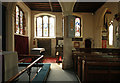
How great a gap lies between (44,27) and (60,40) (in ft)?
6.59

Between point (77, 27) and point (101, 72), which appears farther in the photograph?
point (77, 27)

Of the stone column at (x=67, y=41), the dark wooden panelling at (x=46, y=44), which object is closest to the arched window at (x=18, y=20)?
the dark wooden panelling at (x=46, y=44)

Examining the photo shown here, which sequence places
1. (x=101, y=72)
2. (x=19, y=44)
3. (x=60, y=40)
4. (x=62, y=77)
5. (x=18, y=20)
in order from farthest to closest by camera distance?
(x=60, y=40) → (x=18, y=20) → (x=19, y=44) → (x=62, y=77) → (x=101, y=72)

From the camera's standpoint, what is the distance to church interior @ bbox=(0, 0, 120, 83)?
2416 millimetres

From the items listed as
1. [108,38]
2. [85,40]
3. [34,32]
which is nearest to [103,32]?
[108,38]

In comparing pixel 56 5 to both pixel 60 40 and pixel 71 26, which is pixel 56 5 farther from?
pixel 71 26

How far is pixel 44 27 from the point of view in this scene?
32.7ft

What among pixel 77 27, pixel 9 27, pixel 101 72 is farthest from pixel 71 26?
pixel 77 27

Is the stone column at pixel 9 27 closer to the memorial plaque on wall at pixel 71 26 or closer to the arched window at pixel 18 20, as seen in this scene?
the arched window at pixel 18 20

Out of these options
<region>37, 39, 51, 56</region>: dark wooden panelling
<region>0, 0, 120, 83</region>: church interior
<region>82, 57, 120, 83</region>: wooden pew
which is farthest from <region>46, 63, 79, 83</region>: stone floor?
<region>37, 39, 51, 56</region>: dark wooden panelling

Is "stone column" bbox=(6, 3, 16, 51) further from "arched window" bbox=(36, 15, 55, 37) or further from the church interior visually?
"arched window" bbox=(36, 15, 55, 37)

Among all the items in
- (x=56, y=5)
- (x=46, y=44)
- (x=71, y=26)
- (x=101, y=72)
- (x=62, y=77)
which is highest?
(x=56, y=5)

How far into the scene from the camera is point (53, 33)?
9.98 m

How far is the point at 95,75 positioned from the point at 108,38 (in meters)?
6.00
